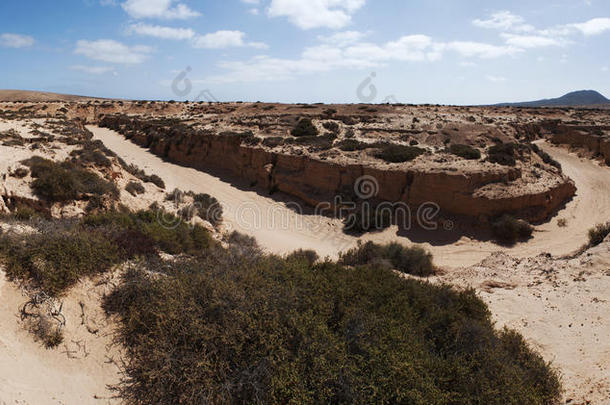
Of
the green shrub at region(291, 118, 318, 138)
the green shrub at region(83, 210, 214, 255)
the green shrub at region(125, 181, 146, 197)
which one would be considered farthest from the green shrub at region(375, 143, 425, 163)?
the green shrub at region(125, 181, 146, 197)

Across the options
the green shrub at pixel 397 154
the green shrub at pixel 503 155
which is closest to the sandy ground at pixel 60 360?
the green shrub at pixel 397 154

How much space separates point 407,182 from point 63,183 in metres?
13.5

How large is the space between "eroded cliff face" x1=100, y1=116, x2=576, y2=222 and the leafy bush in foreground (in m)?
9.95

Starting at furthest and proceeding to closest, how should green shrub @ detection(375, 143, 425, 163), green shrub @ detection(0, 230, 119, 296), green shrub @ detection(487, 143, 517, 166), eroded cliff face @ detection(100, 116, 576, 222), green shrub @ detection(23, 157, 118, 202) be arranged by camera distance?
green shrub @ detection(375, 143, 425, 163), green shrub @ detection(487, 143, 517, 166), eroded cliff face @ detection(100, 116, 576, 222), green shrub @ detection(23, 157, 118, 202), green shrub @ detection(0, 230, 119, 296)

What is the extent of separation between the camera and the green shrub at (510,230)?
13.2m

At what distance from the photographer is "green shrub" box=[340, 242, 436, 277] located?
10.2 meters

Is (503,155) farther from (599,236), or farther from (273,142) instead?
(273,142)

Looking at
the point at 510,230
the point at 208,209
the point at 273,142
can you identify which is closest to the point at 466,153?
the point at 510,230

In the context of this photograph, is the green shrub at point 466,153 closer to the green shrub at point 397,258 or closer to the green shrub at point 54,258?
the green shrub at point 397,258

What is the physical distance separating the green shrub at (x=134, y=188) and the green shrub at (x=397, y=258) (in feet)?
28.4

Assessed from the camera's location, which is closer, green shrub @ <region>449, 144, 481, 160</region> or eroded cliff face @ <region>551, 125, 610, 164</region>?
green shrub @ <region>449, 144, 481, 160</region>

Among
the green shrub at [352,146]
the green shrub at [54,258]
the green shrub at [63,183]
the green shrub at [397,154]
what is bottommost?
the green shrub at [54,258]

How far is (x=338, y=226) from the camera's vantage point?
15.3m

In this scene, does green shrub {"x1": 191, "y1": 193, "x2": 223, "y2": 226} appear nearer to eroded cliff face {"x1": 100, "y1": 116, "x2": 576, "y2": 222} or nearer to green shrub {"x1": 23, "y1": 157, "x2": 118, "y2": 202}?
green shrub {"x1": 23, "y1": 157, "x2": 118, "y2": 202}
